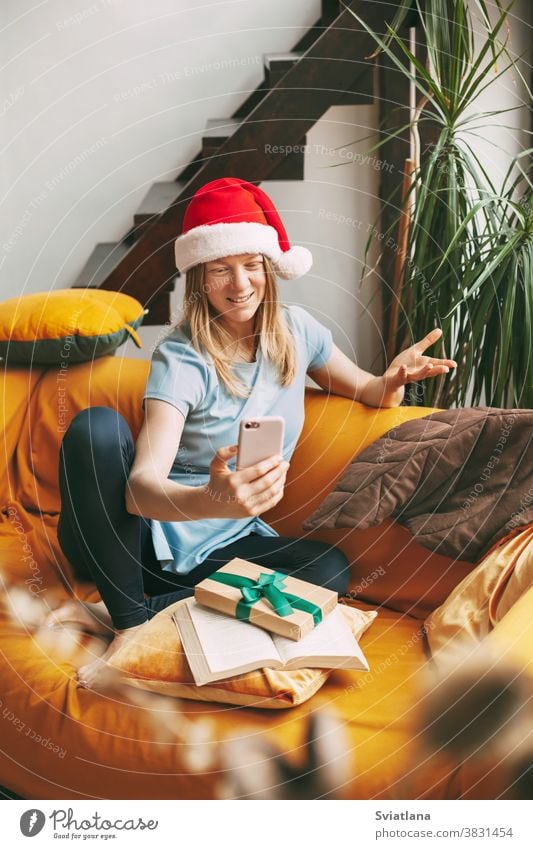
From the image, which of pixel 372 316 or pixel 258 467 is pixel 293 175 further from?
pixel 258 467

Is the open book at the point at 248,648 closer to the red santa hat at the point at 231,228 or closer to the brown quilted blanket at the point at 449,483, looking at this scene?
the brown quilted blanket at the point at 449,483

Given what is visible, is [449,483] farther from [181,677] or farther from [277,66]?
[277,66]

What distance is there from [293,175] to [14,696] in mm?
1599

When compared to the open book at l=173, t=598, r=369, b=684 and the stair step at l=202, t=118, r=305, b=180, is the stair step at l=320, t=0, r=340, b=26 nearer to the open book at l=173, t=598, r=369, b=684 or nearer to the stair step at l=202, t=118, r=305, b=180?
the stair step at l=202, t=118, r=305, b=180

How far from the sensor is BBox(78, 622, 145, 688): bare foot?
1.18 metres

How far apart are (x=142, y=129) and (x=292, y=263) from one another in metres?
1.51

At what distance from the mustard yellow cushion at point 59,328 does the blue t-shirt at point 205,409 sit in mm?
337

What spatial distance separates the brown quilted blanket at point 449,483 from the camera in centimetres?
129

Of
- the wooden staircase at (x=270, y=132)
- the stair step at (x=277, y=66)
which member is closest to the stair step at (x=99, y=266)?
the wooden staircase at (x=270, y=132)

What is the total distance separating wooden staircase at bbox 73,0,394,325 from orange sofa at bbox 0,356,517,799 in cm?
63

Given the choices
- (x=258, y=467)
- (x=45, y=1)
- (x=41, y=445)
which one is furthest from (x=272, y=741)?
(x=45, y=1)

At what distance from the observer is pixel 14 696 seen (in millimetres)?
1210

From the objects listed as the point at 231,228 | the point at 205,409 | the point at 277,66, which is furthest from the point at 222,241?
the point at 277,66

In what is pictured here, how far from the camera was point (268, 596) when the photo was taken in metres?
1.16
